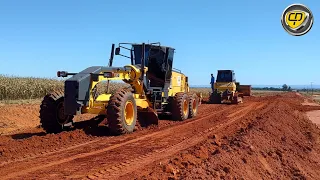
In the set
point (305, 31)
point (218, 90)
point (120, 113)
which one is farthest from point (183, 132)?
point (218, 90)

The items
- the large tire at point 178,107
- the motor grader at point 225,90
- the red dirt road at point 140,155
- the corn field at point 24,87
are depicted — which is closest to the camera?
the red dirt road at point 140,155

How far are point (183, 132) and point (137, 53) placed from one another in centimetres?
407

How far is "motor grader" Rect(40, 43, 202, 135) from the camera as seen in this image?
9.67 m

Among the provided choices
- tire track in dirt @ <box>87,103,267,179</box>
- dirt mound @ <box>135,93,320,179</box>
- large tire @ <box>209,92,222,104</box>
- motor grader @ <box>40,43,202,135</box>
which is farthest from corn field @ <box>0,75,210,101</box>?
dirt mound @ <box>135,93,320,179</box>

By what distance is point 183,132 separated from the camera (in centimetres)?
1113

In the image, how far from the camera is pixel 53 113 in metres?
10.4

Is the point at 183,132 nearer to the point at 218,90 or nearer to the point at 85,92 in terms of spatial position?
the point at 85,92

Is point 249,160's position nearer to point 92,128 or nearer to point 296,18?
point 296,18

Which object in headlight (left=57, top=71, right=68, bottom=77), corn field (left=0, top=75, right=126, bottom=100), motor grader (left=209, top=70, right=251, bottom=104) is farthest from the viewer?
motor grader (left=209, top=70, right=251, bottom=104)

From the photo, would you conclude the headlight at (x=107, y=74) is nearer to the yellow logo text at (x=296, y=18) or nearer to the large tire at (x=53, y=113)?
the large tire at (x=53, y=113)

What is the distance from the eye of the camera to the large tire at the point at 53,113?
33.8ft

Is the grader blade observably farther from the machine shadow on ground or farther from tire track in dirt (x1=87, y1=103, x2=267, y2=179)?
tire track in dirt (x1=87, y1=103, x2=267, y2=179)

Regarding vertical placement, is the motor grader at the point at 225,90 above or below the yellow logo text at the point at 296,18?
below

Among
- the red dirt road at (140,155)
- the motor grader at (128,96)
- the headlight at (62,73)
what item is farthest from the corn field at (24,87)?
the red dirt road at (140,155)
